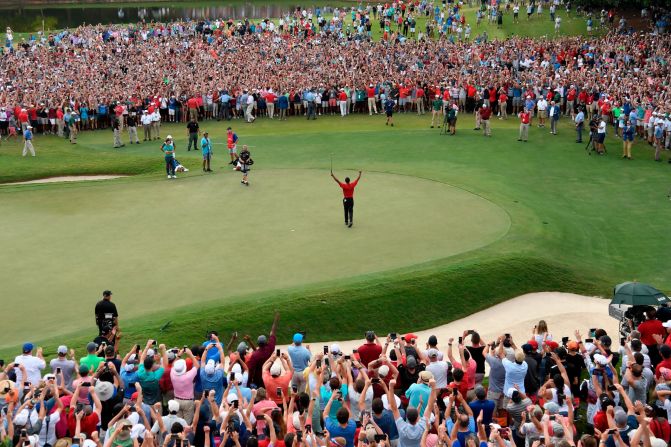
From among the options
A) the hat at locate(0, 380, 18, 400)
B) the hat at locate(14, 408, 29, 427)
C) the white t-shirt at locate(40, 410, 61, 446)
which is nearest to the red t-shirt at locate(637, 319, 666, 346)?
the white t-shirt at locate(40, 410, 61, 446)

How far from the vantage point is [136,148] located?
41.6 m

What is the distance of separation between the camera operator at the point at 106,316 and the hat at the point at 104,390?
5222 mm

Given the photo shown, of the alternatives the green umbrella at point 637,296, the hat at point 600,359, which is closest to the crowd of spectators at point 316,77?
the green umbrella at point 637,296

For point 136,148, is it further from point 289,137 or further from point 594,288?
point 594,288

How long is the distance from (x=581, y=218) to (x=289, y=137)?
16.9m

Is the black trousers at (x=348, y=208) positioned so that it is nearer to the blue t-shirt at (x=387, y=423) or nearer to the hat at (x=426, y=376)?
the hat at (x=426, y=376)

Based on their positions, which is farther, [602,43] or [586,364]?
[602,43]

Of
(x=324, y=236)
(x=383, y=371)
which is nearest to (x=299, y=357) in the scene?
(x=383, y=371)

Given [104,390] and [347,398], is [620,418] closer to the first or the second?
[347,398]

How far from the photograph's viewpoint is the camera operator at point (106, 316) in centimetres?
2016

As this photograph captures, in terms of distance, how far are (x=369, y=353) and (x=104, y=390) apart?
4923 mm

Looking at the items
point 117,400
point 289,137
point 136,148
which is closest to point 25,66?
point 136,148

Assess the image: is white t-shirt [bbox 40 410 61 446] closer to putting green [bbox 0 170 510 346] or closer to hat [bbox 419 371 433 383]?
hat [bbox 419 371 433 383]

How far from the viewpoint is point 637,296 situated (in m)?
20.4
